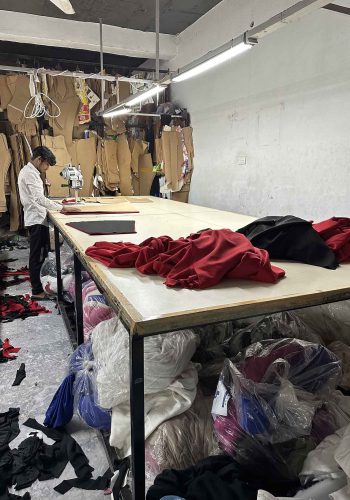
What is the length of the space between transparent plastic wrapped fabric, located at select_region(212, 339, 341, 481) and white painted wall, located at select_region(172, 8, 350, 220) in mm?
2330

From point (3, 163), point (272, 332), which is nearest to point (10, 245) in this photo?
point (3, 163)

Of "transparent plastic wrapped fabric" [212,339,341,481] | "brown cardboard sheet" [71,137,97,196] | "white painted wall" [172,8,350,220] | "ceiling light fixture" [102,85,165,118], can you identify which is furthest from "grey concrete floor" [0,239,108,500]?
"brown cardboard sheet" [71,137,97,196]

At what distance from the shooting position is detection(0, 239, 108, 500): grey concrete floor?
1.82 meters

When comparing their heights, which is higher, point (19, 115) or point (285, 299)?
point (19, 115)

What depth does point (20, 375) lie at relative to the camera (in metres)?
2.62

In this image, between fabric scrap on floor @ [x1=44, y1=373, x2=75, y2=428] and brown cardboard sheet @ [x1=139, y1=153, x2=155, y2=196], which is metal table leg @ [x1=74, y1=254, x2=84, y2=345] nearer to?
fabric scrap on floor @ [x1=44, y1=373, x2=75, y2=428]

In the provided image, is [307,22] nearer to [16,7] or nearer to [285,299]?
[285,299]

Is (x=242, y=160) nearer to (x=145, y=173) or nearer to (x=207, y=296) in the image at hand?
(x=145, y=173)

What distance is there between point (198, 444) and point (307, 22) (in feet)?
13.1

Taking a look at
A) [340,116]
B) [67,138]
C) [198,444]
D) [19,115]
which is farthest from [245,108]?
[198,444]

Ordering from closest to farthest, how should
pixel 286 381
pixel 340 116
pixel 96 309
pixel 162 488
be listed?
pixel 162 488, pixel 286 381, pixel 96 309, pixel 340 116

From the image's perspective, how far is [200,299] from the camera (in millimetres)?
1290

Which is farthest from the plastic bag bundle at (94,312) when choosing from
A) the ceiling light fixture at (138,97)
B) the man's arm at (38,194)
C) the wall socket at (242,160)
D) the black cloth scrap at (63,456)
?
the wall socket at (242,160)

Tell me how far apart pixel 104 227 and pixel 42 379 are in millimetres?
1153
